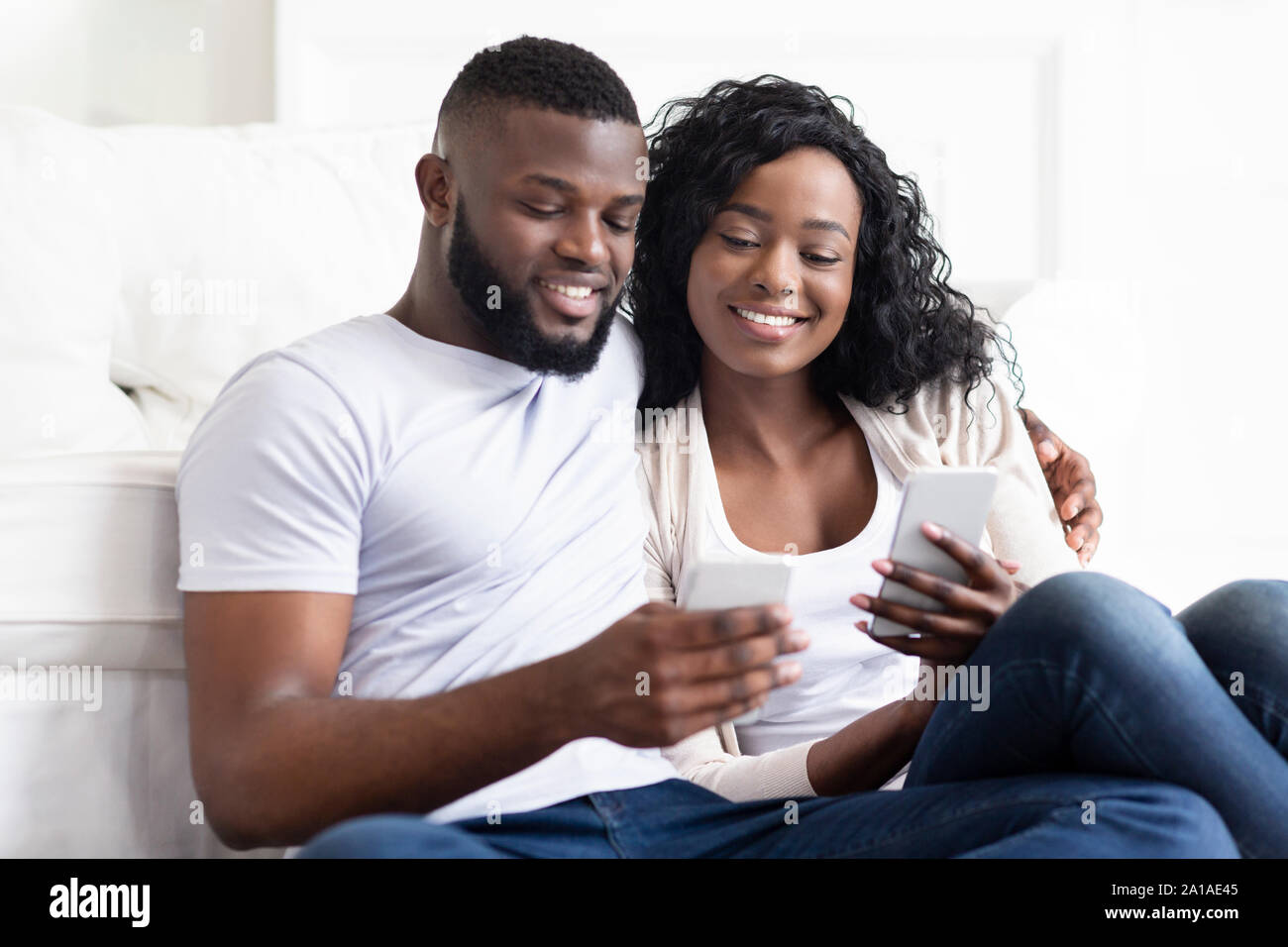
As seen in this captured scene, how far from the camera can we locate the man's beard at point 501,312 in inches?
41.1

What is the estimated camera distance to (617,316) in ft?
4.36

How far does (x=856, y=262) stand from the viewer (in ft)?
4.40

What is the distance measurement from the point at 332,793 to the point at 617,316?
25.9 inches

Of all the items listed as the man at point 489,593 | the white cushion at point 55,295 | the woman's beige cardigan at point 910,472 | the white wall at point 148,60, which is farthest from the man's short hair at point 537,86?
the white wall at point 148,60

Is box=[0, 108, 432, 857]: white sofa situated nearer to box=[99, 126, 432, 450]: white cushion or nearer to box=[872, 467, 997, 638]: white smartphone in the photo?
box=[99, 126, 432, 450]: white cushion

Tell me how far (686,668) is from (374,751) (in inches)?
8.7

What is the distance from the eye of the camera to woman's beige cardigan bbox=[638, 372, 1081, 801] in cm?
120

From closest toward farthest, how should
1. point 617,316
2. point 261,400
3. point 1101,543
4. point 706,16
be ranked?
point 261,400
point 617,316
point 1101,543
point 706,16

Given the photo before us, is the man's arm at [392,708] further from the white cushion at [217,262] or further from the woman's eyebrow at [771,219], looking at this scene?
the white cushion at [217,262]

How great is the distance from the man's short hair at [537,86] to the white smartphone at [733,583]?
46 centimetres

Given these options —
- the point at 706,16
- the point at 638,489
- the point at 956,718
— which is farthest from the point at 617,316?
the point at 706,16

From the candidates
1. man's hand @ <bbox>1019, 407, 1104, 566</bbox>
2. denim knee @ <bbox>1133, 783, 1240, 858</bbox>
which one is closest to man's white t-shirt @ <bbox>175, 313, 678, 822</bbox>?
denim knee @ <bbox>1133, 783, 1240, 858</bbox>
